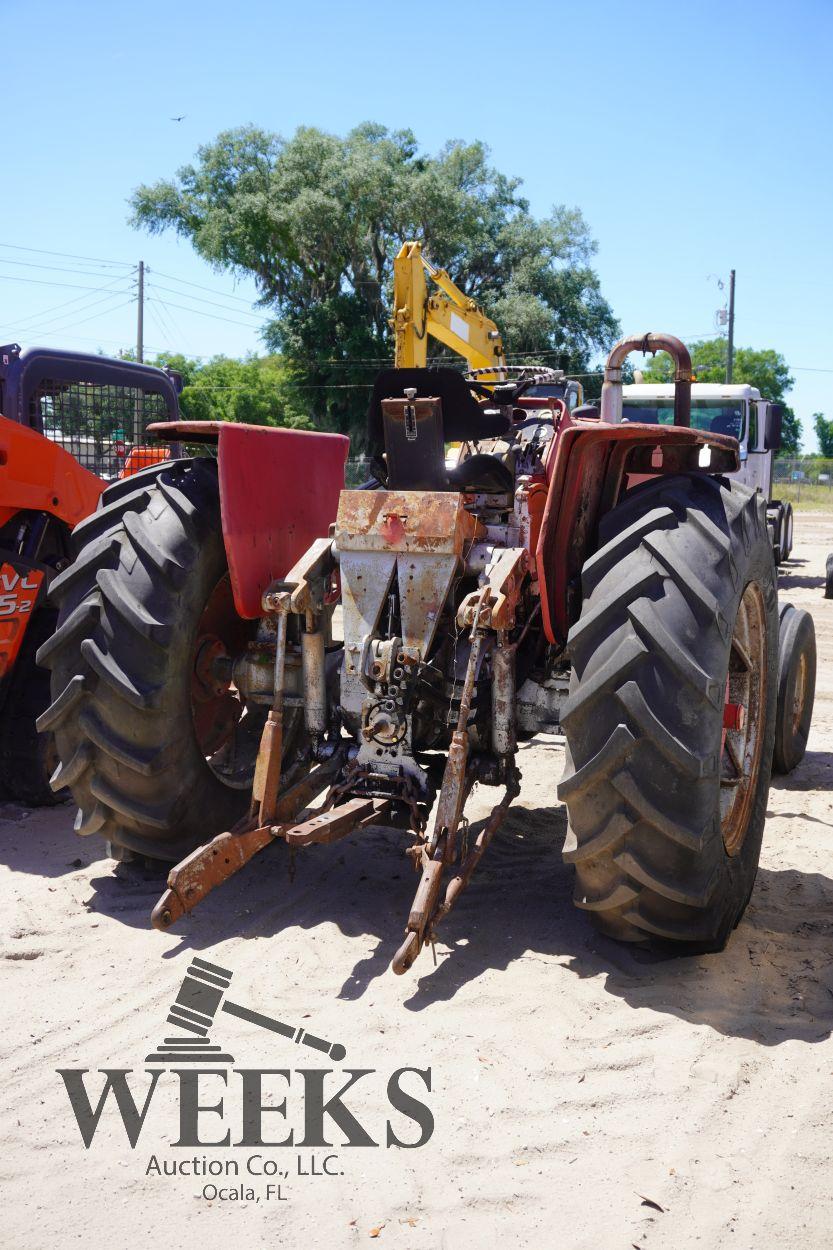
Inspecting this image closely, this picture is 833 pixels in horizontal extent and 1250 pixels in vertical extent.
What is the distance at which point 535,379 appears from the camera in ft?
15.4

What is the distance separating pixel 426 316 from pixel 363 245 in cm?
2578

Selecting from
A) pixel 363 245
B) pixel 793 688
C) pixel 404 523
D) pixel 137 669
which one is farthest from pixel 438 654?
pixel 363 245

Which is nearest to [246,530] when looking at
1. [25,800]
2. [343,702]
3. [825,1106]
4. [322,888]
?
[343,702]

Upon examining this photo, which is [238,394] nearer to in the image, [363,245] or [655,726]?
[363,245]

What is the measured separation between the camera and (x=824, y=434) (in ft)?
252

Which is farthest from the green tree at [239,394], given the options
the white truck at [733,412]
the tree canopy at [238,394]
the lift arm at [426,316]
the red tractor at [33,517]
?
the red tractor at [33,517]

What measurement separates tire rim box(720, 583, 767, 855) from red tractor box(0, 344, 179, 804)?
3.20m

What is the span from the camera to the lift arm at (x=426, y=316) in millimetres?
8484

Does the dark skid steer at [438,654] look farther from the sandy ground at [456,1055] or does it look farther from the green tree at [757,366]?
the green tree at [757,366]

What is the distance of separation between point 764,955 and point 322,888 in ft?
5.43

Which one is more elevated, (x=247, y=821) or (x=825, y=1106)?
(x=247, y=821)

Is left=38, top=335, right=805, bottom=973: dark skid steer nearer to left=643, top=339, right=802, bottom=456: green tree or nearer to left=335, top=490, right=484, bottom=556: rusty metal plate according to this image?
left=335, top=490, right=484, bottom=556: rusty metal plate

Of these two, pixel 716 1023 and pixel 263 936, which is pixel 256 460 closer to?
pixel 263 936

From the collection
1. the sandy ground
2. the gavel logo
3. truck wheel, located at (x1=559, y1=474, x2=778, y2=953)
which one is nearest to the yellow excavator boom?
truck wheel, located at (x1=559, y1=474, x2=778, y2=953)
